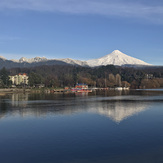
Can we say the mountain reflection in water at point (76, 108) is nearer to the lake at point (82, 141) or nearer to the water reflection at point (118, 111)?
the water reflection at point (118, 111)

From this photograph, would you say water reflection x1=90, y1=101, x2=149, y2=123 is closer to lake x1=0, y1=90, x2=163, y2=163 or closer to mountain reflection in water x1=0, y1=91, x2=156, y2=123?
mountain reflection in water x1=0, y1=91, x2=156, y2=123

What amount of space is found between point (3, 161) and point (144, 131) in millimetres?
15903

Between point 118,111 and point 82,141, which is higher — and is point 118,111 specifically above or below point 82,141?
above

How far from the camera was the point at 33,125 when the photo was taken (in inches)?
1222

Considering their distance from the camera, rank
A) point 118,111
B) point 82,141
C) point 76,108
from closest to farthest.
Result: point 82,141
point 118,111
point 76,108

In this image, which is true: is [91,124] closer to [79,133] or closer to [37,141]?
[79,133]

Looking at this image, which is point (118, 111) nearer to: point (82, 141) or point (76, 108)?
point (76, 108)

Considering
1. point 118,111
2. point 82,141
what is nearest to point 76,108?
point 118,111

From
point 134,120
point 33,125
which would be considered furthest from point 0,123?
point 134,120

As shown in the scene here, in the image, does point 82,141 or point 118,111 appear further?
point 118,111

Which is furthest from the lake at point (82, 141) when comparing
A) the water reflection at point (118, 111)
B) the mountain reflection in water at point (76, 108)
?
the mountain reflection in water at point (76, 108)

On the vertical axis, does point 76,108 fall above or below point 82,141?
above

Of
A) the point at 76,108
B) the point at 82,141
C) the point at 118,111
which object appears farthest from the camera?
the point at 76,108

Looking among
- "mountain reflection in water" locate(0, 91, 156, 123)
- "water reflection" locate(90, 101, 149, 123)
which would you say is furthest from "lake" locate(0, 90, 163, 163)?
"mountain reflection in water" locate(0, 91, 156, 123)
